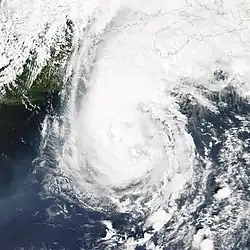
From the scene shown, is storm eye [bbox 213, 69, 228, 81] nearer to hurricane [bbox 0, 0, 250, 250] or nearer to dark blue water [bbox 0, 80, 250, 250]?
hurricane [bbox 0, 0, 250, 250]

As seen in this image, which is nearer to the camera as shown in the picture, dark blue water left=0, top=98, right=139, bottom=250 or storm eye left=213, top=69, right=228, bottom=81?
dark blue water left=0, top=98, right=139, bottom=250

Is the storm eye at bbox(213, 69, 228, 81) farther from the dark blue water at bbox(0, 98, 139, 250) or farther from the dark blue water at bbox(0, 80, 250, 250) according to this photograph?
the dark blue water at bbox(0, 98, 139, 250)

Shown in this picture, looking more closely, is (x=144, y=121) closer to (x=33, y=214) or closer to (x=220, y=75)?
(x=220, y=75)

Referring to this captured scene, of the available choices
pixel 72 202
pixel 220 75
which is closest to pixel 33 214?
pixel 72 202

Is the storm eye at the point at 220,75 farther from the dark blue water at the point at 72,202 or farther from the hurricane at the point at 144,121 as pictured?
the dark blue water at the point at 72,202

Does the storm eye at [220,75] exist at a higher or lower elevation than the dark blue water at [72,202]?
higher

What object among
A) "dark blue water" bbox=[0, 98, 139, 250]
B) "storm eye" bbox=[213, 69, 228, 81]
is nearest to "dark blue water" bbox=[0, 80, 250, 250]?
"dark blue water" bbox=[0, 98, 139, 250]

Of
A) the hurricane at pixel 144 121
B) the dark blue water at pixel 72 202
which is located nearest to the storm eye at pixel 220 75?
the hurricane at pixel 144 121

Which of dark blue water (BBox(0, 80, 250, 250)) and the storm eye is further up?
the storm eye
